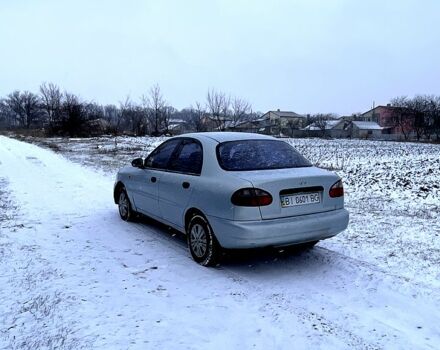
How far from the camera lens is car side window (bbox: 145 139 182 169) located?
6.02 meters

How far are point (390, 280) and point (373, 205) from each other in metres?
4.28

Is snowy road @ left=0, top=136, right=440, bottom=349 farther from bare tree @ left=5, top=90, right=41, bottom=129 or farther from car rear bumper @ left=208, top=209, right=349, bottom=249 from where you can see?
bare tree @ left=5, top=90, right=41, bottom=129

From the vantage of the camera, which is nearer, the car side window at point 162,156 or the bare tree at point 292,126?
the car side window at point 162,156

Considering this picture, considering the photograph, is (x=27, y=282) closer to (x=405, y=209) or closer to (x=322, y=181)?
(x=322, y=181)

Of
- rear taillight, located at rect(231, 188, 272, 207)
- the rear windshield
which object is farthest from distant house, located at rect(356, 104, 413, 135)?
rear taillight, located at rect(231, 188, 272, 207)

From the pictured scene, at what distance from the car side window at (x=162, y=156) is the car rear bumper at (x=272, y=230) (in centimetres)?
161

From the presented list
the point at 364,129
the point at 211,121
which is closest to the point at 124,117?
the point at 211,121

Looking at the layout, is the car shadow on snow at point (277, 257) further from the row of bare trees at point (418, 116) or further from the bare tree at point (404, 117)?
the bare tree at point (404, 117)

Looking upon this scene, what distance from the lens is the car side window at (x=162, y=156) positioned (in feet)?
19.8

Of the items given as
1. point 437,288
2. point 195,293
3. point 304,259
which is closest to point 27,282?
point 195,293

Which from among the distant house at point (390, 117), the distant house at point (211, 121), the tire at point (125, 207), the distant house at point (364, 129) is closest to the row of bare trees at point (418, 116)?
the distant house at point (390, 117)

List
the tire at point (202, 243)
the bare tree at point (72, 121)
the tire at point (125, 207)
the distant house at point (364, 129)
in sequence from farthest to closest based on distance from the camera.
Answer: the distant house at point (364, 129) → the bare tree at point (72, 121) → the tire at point (125, 207) → the tire at point (202, 243)

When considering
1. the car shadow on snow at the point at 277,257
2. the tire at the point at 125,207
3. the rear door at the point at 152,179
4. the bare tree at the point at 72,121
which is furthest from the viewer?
the bare tree at the point at 72,121

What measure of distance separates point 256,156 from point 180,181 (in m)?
1.06
